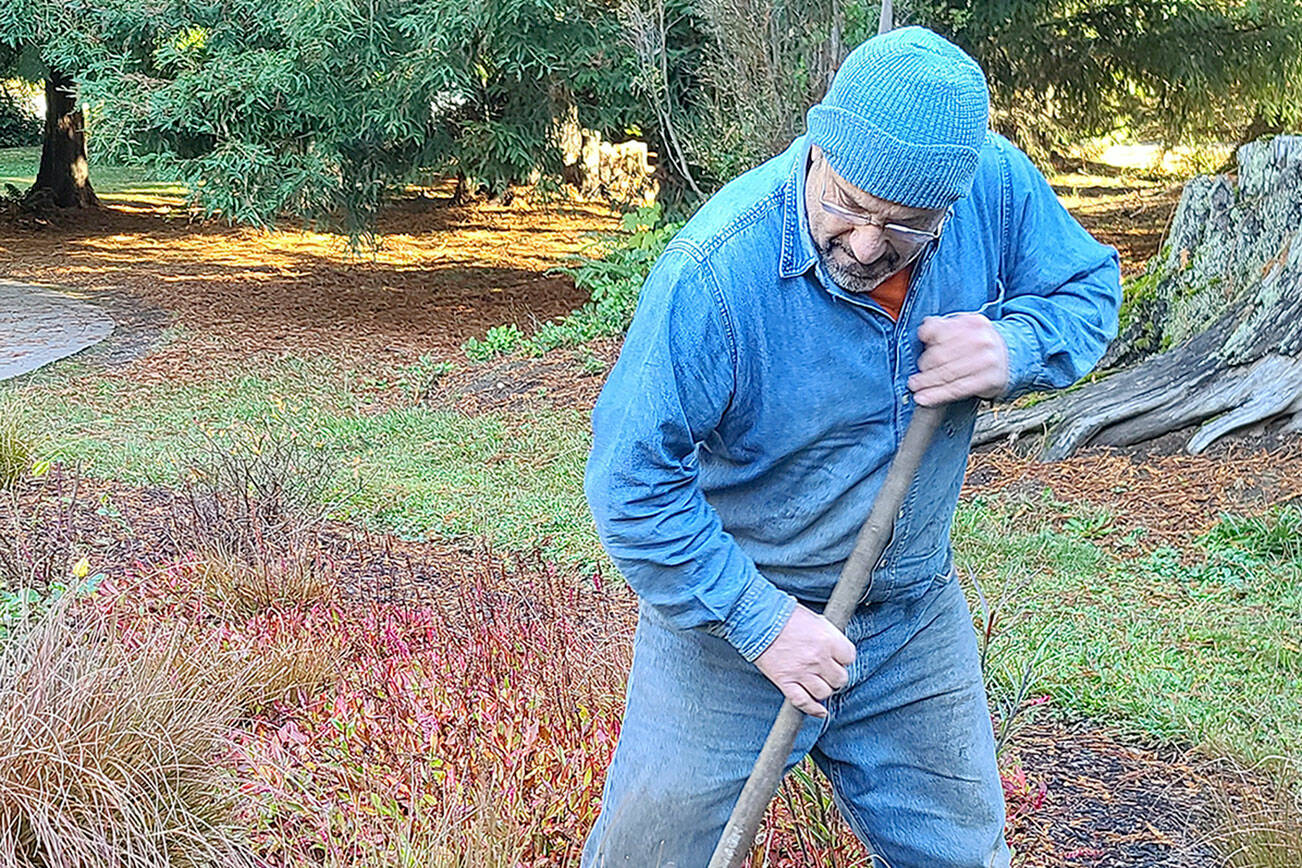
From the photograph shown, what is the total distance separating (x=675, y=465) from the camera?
208 centimetres

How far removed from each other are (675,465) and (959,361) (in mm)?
462

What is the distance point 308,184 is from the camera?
35.1ft

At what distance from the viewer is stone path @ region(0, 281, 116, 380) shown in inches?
442

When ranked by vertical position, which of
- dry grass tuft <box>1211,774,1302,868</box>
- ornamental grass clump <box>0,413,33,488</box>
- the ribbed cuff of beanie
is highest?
the ribbed cuff of beanie

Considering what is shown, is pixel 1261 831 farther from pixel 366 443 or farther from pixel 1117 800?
pixel 366 443

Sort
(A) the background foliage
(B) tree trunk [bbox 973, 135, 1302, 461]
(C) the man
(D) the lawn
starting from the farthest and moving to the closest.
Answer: (A) the background foliage < (B) tree trunk [bbox 973, 135, 1302, 461] < (D) the lawn < (C) the man

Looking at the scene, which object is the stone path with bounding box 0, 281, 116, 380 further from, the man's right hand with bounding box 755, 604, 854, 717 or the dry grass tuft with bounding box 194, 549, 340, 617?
the man's right hand with bounding box 755, 604, 854, 717

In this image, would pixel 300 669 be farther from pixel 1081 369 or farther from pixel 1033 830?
pixel 1081 369

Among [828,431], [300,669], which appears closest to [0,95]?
[300,669]

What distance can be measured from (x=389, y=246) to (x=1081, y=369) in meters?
15.0

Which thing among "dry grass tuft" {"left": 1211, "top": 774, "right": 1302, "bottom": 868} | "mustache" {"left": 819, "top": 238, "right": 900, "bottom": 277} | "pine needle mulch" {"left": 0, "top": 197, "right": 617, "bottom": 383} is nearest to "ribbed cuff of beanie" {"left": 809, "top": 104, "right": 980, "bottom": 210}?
"mustache" {"left": 819, "top": 238, "right": 900, "bottom": 277}

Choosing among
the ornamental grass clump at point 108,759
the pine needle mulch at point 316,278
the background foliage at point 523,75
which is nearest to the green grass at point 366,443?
the pine needle mulch at point 316,278

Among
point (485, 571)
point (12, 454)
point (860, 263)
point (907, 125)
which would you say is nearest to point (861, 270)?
point (860, 263)

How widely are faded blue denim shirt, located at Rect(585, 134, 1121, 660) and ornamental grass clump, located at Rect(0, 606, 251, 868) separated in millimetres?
Result: 1471
